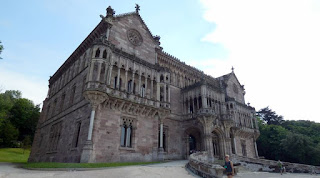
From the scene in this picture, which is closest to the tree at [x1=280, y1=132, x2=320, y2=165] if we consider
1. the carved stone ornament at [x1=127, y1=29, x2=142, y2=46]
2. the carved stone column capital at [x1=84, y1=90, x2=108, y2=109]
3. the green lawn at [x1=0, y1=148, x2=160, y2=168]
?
the green lawn at [x1=0, y1=148, x2=160, y2=168]

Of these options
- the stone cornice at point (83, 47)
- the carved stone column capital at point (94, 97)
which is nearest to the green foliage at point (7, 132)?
the stone cornice at point (83, 47)

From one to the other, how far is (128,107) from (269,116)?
62117 mm

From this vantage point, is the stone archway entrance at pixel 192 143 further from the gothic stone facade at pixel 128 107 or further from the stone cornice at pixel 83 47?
the stone cornice at pixel 83 47

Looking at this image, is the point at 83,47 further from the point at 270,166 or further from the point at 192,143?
the point at 270,166

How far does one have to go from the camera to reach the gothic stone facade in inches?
850

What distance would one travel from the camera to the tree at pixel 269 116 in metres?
67.2

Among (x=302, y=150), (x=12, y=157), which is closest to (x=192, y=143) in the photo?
(x=302, y=150)

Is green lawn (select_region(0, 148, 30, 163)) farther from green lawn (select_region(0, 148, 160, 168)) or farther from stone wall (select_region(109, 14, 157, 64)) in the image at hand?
stone wall (select_region(109, 14, 157, 64))

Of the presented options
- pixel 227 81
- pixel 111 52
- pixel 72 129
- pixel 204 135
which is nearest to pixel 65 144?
pixel 72 129

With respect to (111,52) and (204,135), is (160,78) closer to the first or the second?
(111,52)

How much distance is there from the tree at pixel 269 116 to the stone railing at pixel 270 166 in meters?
45.5

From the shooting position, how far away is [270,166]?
26766 millimetres

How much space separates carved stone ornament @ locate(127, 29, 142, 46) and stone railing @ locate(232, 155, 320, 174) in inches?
862

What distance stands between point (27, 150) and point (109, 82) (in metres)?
49.8
